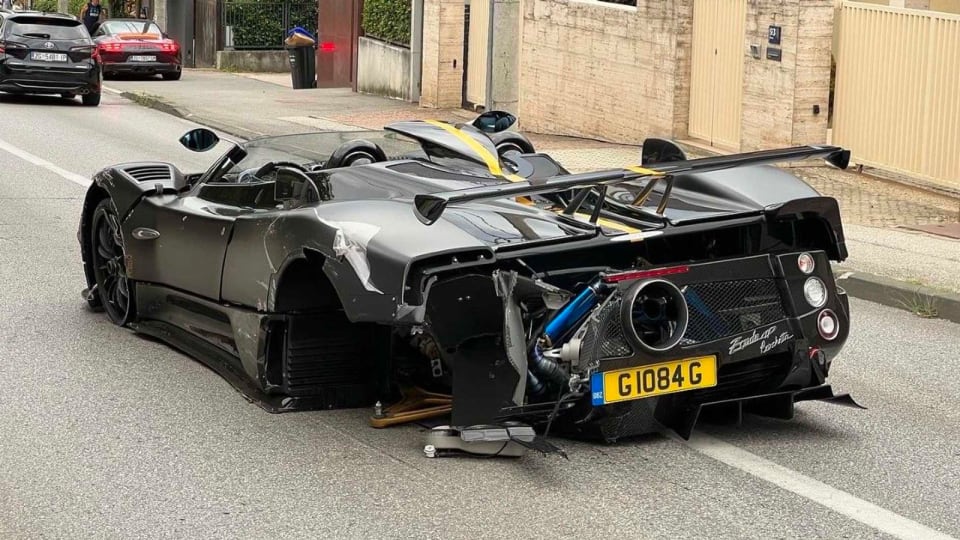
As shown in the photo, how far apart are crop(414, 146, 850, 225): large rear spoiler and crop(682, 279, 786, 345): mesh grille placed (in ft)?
1.63

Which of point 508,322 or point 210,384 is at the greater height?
point 508,322

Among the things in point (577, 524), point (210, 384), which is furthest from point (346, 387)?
point (577, 524)

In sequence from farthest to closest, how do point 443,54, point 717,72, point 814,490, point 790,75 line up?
1. point 443,54
2. point 717,72
3. point 790,75
4. point 814,490

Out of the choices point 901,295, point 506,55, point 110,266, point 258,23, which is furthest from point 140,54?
point 901,295

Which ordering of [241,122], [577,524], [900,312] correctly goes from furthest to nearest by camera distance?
[241,122]
[900,312]
[577,524]

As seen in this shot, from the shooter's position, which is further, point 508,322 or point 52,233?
point 52,233

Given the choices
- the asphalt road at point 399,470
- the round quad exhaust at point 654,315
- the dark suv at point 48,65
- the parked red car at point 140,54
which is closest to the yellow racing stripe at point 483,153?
the asphalt road at point 399,470

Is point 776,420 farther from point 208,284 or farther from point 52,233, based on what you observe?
point 52,233

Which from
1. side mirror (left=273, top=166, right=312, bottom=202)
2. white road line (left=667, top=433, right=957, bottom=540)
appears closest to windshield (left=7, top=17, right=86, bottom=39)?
side mirror (left=273, top=166, right=312, bottom=202)

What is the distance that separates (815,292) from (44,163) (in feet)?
41.8

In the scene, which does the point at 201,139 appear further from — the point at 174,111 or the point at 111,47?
the point at 111,47

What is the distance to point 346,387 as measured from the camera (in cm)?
704

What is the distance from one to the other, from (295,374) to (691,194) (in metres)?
1.97

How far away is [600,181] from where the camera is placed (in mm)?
6184
